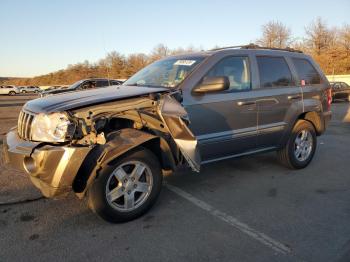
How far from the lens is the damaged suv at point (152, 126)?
3.42 meters

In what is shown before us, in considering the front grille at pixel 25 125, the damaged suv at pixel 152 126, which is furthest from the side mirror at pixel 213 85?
the front grille at pixel 25 125

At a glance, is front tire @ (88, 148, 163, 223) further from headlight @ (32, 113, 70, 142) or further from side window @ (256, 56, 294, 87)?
side window @ (256, 56, 294, 87)

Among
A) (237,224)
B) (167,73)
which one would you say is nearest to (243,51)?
(167,73)

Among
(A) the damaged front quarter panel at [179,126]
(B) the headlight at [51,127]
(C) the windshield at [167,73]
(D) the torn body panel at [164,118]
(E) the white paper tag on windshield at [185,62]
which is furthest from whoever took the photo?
(E) the white paper tag on windshield at [185,62]

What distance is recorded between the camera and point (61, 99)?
12.6ft

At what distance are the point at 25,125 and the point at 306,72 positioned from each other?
4604 millimetres

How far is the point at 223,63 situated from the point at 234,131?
95 centimetres

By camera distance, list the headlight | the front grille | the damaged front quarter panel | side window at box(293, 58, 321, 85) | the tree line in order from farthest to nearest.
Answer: the tree line, side window at box(293, 58, 321, 85), the damaged front quarter panel, the front grille, the headlight

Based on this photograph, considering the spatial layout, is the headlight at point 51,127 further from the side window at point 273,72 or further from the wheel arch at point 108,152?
the side window at point 273,72

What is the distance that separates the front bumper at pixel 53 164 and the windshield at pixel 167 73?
5.45 feet

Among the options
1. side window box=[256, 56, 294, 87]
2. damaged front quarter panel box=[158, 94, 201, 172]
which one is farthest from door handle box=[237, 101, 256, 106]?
damaged front quarter panel box=[158, 94, 201, 172]

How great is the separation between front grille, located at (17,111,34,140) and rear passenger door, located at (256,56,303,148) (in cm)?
310

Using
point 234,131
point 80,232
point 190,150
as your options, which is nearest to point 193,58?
point 234,131

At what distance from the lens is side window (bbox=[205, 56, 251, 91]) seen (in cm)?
470
